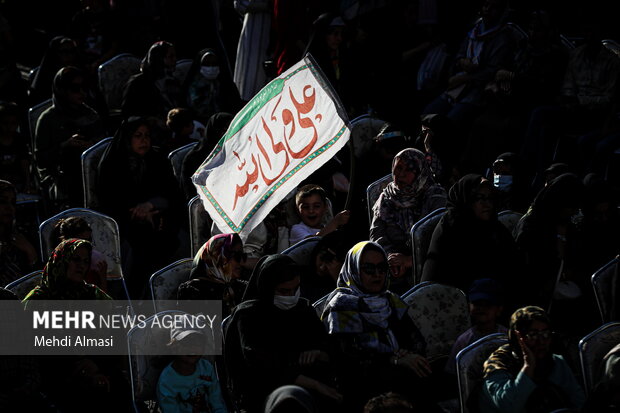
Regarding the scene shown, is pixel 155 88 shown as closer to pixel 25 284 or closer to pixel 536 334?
pixel 25 284

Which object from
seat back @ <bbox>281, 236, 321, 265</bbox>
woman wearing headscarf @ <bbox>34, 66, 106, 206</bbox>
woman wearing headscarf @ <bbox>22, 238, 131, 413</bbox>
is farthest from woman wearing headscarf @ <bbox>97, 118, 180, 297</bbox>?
woman wearing headscarf @ <bbox>22, 238, 131, 413</bbox>

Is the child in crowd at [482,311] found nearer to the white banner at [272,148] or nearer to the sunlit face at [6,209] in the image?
the white banner at [272,148]

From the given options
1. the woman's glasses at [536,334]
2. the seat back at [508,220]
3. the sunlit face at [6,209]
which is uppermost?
the sunlit face at [6,209]

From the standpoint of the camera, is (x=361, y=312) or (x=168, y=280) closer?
(x=361, y=312)

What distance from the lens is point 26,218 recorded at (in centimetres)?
910

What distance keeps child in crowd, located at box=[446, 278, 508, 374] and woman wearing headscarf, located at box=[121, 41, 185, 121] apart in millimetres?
5067

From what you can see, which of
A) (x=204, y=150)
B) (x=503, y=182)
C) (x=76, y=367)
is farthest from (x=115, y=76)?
(x=76, y=367)

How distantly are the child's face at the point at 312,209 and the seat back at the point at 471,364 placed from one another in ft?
6.91

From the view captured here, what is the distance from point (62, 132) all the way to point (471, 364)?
5127 mm

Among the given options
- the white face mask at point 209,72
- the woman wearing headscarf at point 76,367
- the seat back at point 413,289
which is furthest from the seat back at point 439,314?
the white face mask at point 209,72

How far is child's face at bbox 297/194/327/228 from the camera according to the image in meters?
7.19

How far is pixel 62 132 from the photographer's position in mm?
9156

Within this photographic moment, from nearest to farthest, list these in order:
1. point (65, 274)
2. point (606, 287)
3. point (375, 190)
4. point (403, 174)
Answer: point (65, 274) < point (606, 287) < point (403, 174) < point (375, 190)

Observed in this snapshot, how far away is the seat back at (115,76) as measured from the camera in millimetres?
10984
